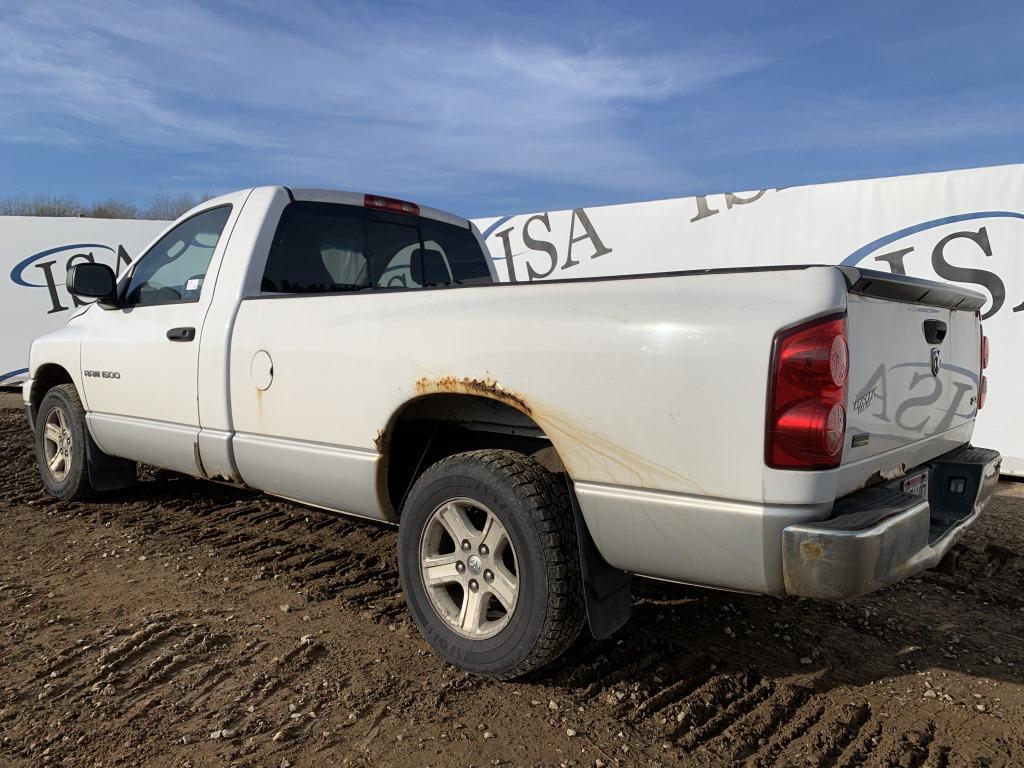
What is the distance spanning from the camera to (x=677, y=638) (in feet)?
10.6

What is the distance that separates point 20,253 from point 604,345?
1363cm

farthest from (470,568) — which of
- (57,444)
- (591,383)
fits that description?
(57,444)

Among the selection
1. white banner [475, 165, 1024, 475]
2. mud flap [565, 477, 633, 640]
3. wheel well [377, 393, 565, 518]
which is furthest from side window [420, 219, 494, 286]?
white banner [475, 165, 1024, 475]

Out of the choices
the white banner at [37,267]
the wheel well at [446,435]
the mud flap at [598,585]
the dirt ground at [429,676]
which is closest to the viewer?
the dirt ground at [429,676]

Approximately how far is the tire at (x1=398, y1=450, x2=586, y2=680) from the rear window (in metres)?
1.53

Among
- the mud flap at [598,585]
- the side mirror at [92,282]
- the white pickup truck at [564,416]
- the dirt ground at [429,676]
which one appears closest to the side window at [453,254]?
the white pickup truck at [564,416]

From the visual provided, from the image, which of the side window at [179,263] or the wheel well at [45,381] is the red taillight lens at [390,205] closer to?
the side window at [179,263]

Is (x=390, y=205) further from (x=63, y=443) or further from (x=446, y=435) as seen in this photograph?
(x=63, y=443)

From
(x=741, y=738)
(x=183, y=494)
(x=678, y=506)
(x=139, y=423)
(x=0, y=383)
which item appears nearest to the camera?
(x=678, y=506)

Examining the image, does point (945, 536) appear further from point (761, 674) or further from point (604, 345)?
point (604, 345)

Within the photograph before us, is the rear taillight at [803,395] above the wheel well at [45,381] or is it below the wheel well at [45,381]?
above

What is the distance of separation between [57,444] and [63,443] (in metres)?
0.15

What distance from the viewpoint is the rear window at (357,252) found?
3.91 m

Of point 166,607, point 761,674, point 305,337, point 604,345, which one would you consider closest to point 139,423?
point 166,607
